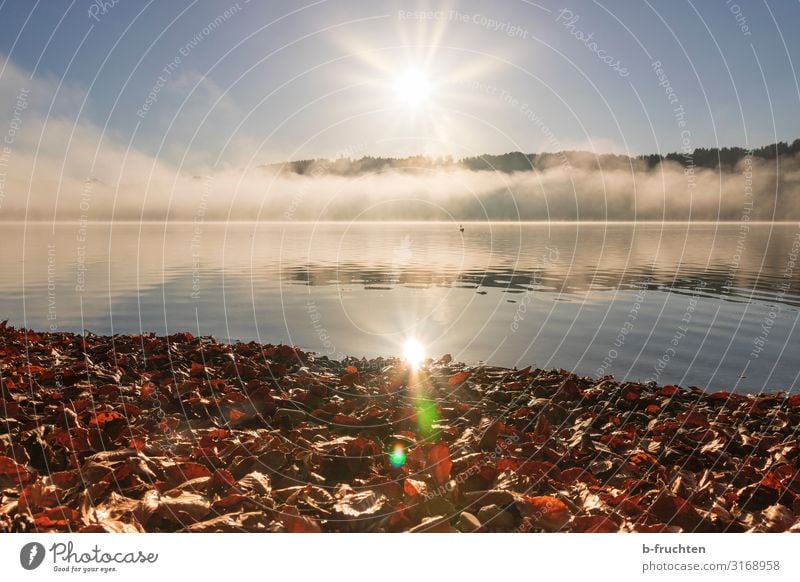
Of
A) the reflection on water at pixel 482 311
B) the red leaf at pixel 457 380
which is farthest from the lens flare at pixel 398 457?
the reflection on water at pixel 482 311

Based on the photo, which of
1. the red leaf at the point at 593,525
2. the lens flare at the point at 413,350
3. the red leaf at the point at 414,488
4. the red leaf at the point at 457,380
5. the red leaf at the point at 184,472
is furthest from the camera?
the lens flare at the point at 413,350

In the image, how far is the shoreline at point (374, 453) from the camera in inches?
190

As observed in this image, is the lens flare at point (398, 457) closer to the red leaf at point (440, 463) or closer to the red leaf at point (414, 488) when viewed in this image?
the red leaf at point (440, 463)

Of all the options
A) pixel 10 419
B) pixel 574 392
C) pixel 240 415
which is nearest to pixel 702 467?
pixel 574 392

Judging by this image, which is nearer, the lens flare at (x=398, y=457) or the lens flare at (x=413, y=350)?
the lens flare at (x=398, y=457)

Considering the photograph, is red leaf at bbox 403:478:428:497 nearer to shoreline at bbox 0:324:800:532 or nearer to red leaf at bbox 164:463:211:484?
shoreline at bbox 0:324:800:532

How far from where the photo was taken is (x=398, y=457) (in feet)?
19.5

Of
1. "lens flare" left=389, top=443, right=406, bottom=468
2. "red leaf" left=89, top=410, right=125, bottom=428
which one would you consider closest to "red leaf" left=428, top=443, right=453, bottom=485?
"lens flare" left=389, top=443, right=406, bottom=468

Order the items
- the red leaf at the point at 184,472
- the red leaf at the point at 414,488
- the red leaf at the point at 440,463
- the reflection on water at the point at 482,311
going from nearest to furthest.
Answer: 1. the red leaf at the point at 414,488
2. the red leaf at the point at 184,472
3. the red leaf at the point at 440,463
4. the reflection on water at the point at 482,311

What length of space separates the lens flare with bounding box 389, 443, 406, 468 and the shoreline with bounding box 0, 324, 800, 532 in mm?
29
